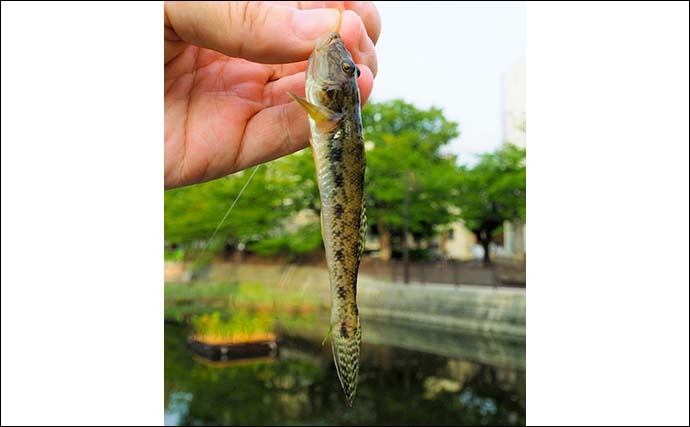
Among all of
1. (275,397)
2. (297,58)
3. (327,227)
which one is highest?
(297,58)

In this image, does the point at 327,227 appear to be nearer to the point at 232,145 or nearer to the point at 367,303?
the point at 232,145

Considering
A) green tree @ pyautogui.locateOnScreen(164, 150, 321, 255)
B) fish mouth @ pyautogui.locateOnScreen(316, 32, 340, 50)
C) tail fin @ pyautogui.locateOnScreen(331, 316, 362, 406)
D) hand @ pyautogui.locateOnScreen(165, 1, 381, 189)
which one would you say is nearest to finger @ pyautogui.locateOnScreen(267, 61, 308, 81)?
hand @ pyautogui.locateOnScreen(165, 1, 381, 189)

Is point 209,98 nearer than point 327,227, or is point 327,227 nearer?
point 327,227

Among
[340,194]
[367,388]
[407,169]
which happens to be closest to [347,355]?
[340,194]

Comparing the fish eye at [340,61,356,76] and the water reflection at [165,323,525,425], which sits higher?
the fish eye at [340,61,356,76]

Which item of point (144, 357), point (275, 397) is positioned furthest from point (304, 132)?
point (275, 397)

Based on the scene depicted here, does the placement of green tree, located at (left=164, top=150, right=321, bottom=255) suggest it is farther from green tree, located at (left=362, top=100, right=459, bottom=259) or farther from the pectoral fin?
the pectoral fin

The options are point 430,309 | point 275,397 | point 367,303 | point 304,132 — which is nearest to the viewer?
point 304,132

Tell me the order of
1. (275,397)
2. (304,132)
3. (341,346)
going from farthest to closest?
(275,397) < (304,132) < (341,346)
